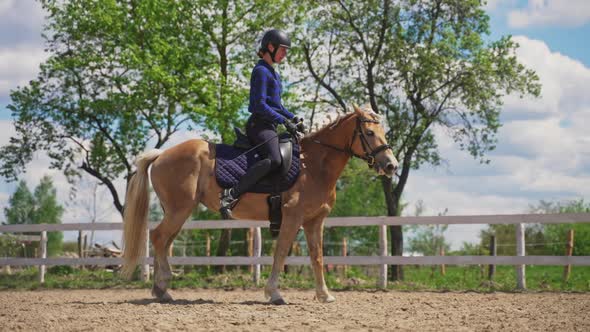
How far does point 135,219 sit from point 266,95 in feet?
8.04

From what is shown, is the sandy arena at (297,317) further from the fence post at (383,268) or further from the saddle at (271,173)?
the fence post at (383,268)

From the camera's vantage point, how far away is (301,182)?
843 cm

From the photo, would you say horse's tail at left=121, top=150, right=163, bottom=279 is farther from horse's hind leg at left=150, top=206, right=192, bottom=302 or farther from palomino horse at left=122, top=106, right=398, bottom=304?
horse's hind leg at left=150, top=206, right=192, bottom=302

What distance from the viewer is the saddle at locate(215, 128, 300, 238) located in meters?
8.33

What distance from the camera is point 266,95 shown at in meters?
8.27

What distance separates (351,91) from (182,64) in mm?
6283

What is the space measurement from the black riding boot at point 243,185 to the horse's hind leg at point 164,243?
1.80 feet

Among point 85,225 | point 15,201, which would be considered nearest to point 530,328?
point 85,225

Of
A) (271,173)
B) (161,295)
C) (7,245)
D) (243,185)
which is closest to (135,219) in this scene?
(161,295)

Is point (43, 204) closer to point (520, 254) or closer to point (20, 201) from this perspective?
point (20, 201)

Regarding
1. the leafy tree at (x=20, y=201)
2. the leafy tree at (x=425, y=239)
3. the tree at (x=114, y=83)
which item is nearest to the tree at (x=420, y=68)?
the tree at (x=114, y=83)

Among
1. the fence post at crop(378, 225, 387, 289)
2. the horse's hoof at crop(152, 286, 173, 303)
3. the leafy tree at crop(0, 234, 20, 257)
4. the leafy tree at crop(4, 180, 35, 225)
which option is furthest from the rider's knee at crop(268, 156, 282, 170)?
the leafy tree at crop(4, 180, 35, 225)

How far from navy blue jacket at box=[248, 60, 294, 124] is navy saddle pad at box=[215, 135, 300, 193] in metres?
0.40

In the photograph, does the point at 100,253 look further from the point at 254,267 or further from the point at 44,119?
the point at 254,267
